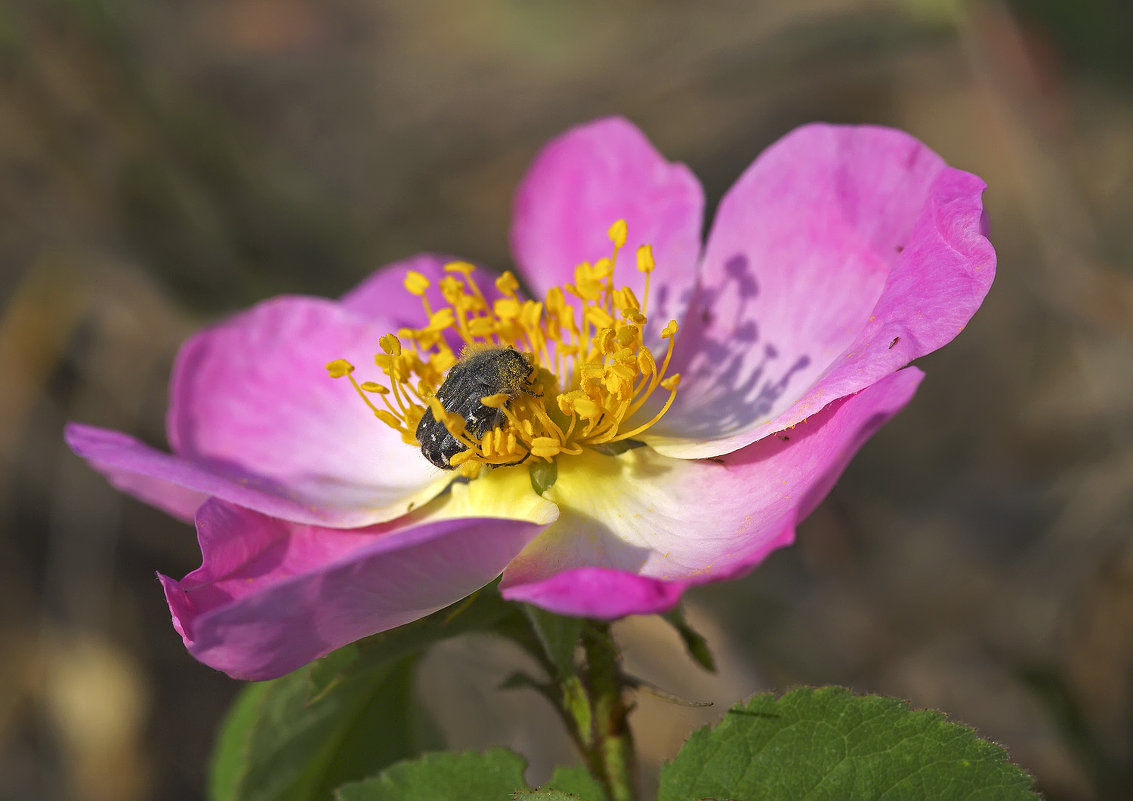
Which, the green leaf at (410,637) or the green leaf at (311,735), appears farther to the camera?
the green leaf at (311,735)

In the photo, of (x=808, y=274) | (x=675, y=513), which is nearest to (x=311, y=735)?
(x=675, y=513)

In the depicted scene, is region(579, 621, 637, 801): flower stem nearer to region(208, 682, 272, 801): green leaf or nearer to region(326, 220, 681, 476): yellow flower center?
region(326, 220, 681, 476): yellow flower center

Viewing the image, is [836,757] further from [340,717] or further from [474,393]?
[340,717]

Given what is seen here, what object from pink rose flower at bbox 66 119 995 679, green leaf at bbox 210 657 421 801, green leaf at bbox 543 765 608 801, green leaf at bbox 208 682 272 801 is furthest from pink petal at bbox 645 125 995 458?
green leaf at bbox 208 682 272 801

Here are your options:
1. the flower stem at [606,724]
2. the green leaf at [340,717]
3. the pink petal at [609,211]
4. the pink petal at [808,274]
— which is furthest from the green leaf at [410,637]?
the pink petal at [609,211]

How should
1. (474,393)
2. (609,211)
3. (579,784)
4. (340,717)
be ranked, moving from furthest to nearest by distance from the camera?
(609,211), (340,717), (474,393), (579,784)

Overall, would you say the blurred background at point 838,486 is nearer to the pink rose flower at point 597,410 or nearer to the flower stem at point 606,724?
the pink rose flower at point 597,410
